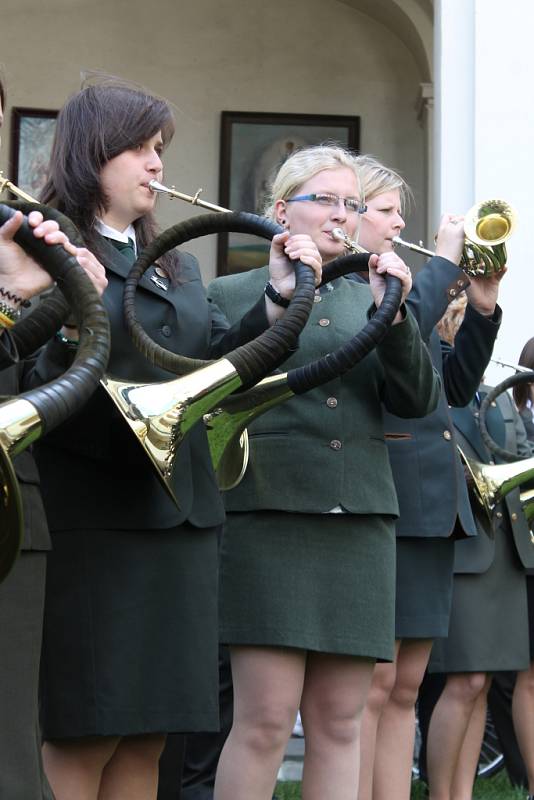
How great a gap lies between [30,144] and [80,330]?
361 inches

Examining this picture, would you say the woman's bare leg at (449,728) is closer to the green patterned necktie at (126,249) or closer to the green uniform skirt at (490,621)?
the green uniform skirt at (490,621)

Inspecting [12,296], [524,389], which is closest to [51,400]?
[12,296]

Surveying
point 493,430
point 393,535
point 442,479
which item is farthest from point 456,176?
point 393,535

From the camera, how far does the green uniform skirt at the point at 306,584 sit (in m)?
3.24

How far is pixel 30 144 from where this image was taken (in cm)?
1117

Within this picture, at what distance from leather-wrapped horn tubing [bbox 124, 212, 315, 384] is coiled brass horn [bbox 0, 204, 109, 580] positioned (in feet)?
1.44

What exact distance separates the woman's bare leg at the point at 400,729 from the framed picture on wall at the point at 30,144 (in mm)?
7672

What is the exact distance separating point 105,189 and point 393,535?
1.14 m

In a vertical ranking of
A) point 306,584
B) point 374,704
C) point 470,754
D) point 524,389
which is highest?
point 306,584

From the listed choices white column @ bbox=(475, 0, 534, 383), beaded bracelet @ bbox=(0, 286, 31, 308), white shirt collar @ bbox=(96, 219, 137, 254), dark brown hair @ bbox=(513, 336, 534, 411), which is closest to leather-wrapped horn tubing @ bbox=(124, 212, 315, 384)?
white shirt collar @ bbox=(96, 219, 137, 254)

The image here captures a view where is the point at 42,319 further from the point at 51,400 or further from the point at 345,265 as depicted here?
the point at 345,265

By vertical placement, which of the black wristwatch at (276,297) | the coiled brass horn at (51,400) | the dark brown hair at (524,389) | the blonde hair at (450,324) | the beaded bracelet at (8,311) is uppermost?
the beaded bracelet at (8,311)

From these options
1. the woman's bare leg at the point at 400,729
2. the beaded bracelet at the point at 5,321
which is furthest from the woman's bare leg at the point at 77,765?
the woman's bare leg at the point at 400,729

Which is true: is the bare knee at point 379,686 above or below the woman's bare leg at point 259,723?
below
